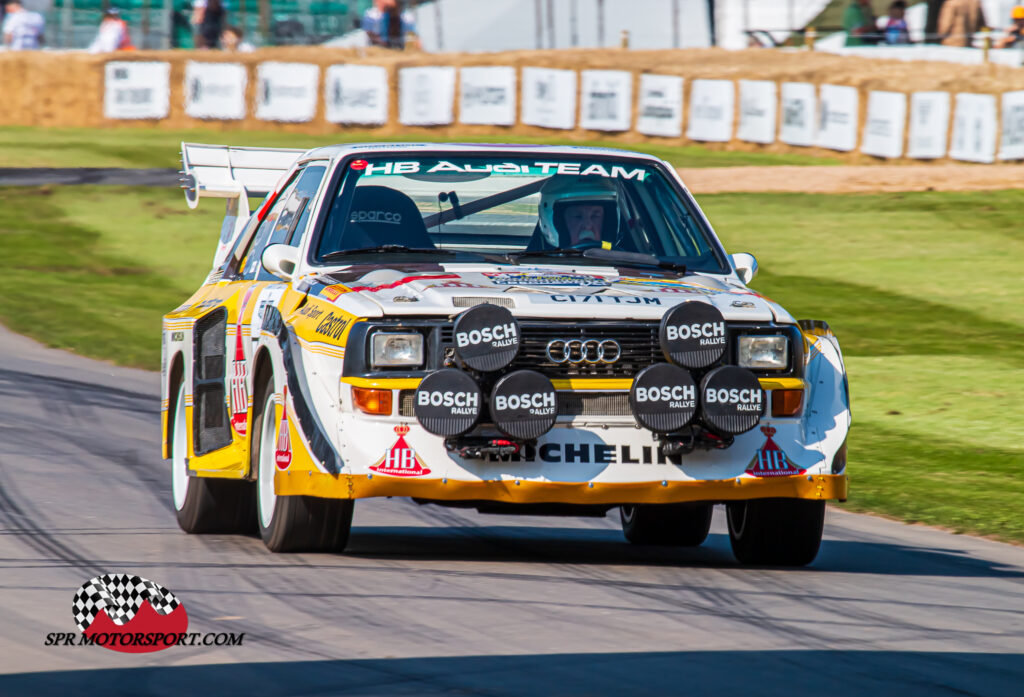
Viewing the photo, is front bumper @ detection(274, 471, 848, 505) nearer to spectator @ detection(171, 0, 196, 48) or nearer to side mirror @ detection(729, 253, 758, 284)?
side mirror @ detection(729, 253, 758, 284)

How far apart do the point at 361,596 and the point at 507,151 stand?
2.63m

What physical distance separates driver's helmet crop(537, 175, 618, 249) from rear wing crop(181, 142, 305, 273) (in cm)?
270

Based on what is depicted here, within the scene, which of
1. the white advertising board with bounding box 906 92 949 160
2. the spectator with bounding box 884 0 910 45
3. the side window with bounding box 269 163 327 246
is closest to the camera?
the side window with bounding box 269 163 327 246

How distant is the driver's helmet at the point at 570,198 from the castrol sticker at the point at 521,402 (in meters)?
1.60

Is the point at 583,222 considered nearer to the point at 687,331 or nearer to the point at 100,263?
the point at 687,331

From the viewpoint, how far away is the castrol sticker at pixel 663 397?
22.6ft

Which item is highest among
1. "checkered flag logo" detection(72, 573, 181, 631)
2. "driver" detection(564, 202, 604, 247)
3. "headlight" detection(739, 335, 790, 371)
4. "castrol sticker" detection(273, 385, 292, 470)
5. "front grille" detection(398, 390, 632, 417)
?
"driver" detection(564, 202, 604, 247)

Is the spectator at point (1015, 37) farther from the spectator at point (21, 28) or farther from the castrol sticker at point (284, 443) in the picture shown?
the castrol sticker at point (284, 443)

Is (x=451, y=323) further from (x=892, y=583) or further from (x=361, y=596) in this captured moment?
(x=892, y=583)

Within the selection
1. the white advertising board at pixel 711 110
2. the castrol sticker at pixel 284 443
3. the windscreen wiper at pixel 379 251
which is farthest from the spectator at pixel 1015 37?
the castrol sticker at pixel 284 443

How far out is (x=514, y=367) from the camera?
22.7 ft

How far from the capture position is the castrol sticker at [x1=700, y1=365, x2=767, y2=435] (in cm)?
696

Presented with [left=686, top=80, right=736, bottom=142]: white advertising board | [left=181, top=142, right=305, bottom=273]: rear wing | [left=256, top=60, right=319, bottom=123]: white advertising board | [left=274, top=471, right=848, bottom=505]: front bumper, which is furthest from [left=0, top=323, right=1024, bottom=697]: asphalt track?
[left=256, top=60, right=319, bottom=123]: white advertising board

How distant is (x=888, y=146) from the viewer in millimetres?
33344
